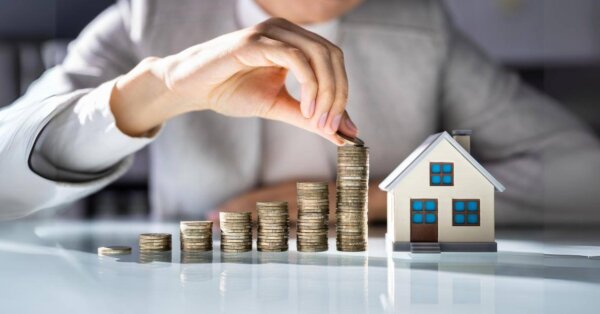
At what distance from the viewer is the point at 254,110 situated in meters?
2.94

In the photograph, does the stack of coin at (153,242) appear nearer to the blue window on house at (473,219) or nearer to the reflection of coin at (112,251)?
the reflection of coin at (112,251)

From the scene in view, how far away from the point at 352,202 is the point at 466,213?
0.42m

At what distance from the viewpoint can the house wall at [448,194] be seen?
8.82ft

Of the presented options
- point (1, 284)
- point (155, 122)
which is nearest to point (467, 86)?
point (155, 122)

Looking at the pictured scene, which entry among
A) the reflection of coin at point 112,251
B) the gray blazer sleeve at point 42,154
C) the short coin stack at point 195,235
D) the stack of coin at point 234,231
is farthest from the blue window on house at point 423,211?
the gray blazer sleeve at point 42,154

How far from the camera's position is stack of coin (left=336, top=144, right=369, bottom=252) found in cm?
271

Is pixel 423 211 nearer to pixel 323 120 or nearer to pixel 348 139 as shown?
pixel 348 139

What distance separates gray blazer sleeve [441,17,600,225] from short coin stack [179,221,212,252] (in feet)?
6.12

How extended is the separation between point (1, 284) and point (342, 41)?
8.09ft

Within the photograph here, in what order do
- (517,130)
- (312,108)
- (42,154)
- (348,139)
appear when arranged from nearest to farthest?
(312,108), (348,139), (42,154), (517,130)

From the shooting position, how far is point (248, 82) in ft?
9.52

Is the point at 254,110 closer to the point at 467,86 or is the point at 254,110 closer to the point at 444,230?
the point at 444,230

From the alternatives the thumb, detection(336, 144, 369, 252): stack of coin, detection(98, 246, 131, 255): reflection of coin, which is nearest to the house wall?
detection(336, 144, 369, 252): stack of coin

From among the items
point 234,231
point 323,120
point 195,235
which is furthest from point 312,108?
point 195,235
